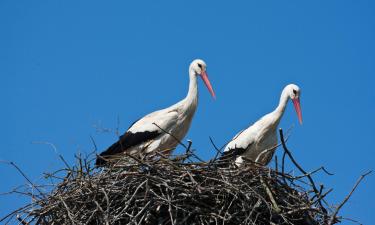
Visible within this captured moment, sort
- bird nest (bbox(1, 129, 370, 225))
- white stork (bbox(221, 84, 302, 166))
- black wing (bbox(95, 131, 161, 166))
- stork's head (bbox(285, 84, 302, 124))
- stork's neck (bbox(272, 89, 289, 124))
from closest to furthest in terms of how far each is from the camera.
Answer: bird nest (bbox(1, 129, 370, 225)) → black wing (bbox(95, 131, 161, 166)) → white stork (bbox(221, 84, 302, 166)) → stork's neck (bbox(272, 89, 289, 124)) → stork's head (bbox(285, 84, 302, 124))

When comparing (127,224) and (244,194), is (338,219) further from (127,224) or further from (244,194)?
(127,224)

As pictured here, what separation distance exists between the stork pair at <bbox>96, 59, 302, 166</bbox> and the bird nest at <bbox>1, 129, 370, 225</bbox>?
1.58 metres

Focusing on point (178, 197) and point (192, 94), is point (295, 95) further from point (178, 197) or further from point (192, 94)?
point (178, 197)

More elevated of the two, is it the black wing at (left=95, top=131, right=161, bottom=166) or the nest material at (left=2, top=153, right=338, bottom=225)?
the black wing at (left=95, top=131, right=161, bottom=166)

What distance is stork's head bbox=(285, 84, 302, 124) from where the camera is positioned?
39.0 feet

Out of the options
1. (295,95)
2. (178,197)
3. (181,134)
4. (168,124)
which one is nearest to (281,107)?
(295,95)

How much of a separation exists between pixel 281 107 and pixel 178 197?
314 centimetres

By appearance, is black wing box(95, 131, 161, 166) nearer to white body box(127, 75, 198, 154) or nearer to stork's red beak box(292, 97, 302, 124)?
white body box(127, 75, 198, 154)

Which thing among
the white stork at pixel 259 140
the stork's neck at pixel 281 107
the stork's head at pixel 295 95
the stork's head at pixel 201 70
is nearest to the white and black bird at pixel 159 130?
the stork's head at pixel 201 70

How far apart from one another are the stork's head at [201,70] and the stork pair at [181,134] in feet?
0.47

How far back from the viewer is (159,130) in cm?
1109

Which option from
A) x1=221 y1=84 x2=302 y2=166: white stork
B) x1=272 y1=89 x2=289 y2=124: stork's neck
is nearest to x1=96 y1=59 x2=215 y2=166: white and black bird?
x1=221 y1=84 x2=302 y2=166: white stork

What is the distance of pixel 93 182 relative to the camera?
361 inches

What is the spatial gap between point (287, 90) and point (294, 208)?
120 inches
